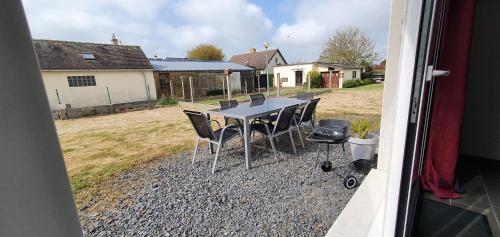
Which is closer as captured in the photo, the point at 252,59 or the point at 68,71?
the point at 68,71

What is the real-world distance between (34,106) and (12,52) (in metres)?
0.11

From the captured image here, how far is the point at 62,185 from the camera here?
1.65 ft

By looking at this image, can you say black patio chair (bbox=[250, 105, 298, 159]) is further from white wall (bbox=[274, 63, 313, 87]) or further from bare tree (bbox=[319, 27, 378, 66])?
bare tree (bbox=[319, 27, 378, 66])

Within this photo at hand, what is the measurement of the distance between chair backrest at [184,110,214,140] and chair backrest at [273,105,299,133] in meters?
0.98

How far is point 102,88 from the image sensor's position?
11.8m

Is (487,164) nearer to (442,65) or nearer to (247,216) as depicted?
(442,65)

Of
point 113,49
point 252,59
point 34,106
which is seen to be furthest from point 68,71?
point 252,59

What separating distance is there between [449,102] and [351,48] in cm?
2244

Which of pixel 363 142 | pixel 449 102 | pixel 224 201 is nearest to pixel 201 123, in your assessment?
pixel 224 201

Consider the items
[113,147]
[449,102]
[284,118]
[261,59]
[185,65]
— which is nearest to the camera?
[449,102]

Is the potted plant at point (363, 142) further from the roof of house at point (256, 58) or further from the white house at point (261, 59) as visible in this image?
the roof of house at point (256, 58)

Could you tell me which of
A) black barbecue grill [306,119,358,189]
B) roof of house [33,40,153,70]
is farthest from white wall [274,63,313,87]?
black barbecue grill [306,119,358,189]

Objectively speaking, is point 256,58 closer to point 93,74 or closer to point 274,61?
point 274,61

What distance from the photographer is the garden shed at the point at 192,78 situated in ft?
44.7
